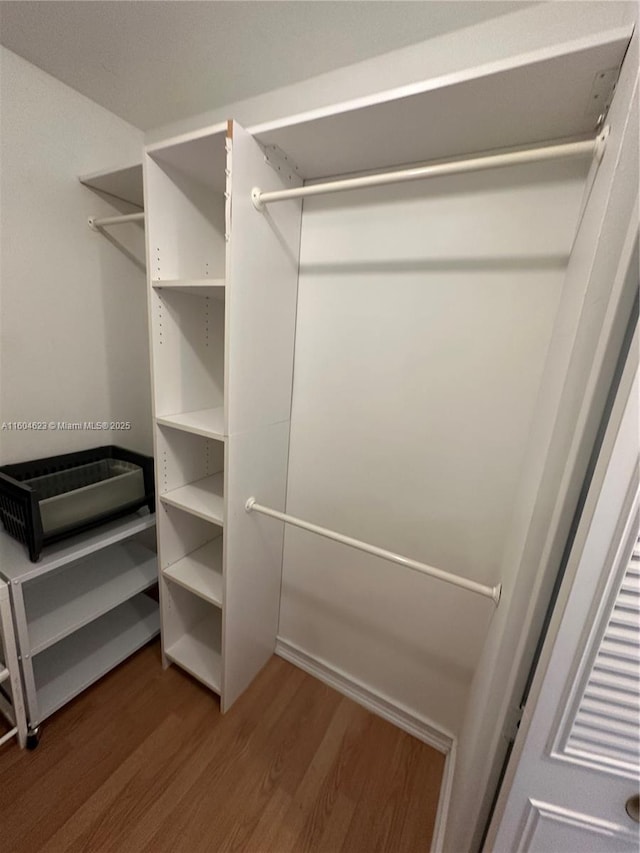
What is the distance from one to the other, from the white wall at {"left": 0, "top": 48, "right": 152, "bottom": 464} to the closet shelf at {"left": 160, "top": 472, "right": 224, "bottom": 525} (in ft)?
2.12

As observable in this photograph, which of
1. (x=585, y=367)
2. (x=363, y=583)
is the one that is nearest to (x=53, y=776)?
(x=363, y=583)

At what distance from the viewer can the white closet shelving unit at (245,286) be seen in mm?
825

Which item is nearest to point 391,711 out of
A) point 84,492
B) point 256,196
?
point 84,492

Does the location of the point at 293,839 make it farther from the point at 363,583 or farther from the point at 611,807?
the point at 611,807

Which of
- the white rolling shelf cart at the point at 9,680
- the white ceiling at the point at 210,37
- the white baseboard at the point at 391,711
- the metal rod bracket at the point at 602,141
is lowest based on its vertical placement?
the white baseboard at the point at 391,711

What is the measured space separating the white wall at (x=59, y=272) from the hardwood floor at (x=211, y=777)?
1.20 meters

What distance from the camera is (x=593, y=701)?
0.60 meters

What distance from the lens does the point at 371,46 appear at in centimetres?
105

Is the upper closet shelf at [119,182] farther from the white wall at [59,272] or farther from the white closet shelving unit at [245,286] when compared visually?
the white closet shelving unit at [245,286]

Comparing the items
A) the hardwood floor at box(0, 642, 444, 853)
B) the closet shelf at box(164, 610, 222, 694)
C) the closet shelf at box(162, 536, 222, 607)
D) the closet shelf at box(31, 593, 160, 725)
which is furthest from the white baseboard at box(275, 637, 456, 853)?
the closet shelf at box(31, 593, 160, 725)

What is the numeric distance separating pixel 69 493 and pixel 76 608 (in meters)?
0.55

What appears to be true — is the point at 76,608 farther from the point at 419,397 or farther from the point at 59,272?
the point at 419,397

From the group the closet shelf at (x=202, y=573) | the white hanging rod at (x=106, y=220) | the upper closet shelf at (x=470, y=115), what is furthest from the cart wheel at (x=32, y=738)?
the upper closet shelf at (x=470, y=115)

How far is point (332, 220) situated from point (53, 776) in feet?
7.53
